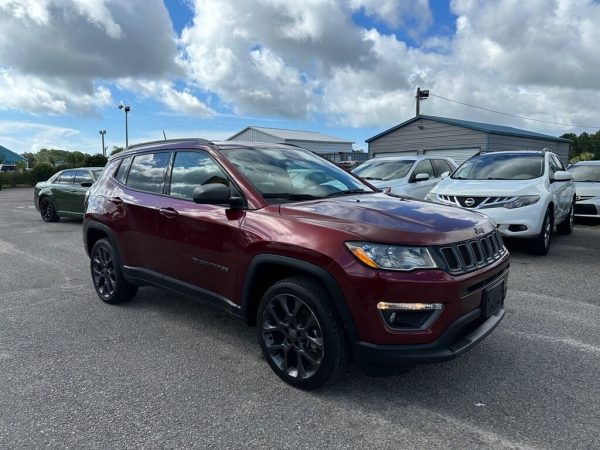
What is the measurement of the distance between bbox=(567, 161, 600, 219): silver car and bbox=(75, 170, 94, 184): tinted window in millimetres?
11661

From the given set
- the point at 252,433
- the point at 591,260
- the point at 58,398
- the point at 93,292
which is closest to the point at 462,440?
the point at 252,433

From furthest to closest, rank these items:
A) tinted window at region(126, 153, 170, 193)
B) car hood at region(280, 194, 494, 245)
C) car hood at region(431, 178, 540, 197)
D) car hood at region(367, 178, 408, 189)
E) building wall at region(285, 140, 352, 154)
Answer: building wall at region(285, 140, 352, 154) < car hood at region(367, 178, 408, 189) < car hood at region(431, 178, 540, 197) < tinted window at region(126, 153, 170, 193) < car hood at region(280, 194, 494, 245)

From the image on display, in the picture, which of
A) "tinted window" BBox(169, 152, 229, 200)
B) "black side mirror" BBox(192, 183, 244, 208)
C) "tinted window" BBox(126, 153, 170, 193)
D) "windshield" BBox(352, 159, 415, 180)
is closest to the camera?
"black side mirror" BBox(192, 183, 244, 208)

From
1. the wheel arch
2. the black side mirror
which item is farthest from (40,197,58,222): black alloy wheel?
the wheel arch

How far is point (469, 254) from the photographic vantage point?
2.92m

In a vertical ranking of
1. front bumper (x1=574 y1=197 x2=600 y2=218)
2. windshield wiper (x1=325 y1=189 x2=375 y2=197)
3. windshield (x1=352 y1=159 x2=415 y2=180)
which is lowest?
front bumper (x1=574 y1=197 x2=600 y2=218)

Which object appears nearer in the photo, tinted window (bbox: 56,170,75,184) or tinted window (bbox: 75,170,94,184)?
Answer: tinted window (bbox: 75,170,94,184)

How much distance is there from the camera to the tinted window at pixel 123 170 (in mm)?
4831

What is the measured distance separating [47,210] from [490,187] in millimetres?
11373

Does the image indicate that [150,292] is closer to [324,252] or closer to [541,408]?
[324,252]

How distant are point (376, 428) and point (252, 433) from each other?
2.31ft

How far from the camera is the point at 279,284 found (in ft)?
10.1

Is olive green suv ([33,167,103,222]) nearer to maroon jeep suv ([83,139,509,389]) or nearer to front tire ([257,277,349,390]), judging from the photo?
maroon jeep suv ([83,139,509,389])

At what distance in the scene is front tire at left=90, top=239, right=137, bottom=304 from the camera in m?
4.77
